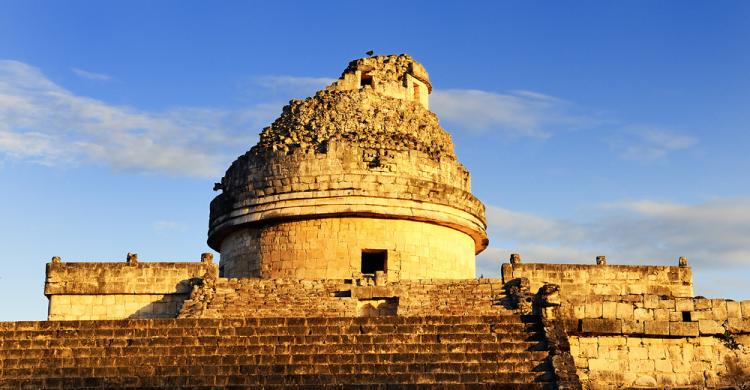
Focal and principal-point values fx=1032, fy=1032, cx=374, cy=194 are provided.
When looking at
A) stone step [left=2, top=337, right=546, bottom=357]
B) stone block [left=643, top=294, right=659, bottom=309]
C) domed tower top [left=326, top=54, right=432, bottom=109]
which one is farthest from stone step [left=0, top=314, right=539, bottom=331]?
domed tower top [left=326, top=54, right=432, bottom=109]

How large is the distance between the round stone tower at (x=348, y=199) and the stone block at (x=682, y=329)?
20.6 feet

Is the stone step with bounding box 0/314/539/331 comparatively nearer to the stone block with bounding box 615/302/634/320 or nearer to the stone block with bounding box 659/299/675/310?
the stone block with bounding box 615/302/634/320

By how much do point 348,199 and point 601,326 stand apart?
7035mm

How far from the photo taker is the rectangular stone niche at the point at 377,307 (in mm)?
20375

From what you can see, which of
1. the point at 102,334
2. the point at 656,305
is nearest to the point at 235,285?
the point at 102,334

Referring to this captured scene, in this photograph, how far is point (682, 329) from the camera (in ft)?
61.7

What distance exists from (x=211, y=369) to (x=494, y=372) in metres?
4.52

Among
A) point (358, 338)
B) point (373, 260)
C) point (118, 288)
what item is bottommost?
point (358, 338)

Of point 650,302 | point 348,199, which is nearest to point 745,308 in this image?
point 650,302

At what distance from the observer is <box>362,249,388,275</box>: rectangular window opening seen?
23.4 meters

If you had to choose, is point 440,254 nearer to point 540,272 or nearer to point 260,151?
point 540,272

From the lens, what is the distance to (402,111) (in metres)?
25.7

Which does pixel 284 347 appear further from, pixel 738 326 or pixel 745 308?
pixel 745 308

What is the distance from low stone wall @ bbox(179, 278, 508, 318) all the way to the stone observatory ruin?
0.04 meters
